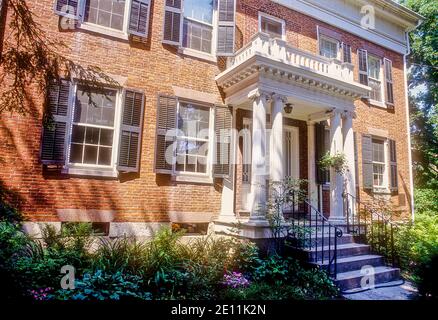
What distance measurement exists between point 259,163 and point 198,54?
3.80 metres

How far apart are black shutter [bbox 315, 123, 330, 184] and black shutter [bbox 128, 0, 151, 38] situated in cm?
626

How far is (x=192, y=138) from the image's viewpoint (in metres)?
8.50

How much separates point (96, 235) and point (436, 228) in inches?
377

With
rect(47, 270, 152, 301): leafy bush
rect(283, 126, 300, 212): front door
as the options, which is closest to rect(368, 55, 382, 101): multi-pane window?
rect(283, 126, 300, 212): front door

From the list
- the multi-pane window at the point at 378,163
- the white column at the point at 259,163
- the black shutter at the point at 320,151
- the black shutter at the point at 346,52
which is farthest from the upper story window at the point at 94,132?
the multi-pane window at the point at 378,163

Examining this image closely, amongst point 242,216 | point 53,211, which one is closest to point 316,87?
point 242,216

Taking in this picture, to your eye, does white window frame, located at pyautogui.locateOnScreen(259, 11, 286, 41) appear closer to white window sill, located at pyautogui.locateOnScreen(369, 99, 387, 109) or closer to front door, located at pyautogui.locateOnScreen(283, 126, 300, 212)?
front door, located at pyautogui.locateOnScreen(283, 126, 300, 212)

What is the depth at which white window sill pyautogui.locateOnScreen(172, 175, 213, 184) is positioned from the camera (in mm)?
8195

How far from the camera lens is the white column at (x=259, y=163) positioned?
7371 millimetres

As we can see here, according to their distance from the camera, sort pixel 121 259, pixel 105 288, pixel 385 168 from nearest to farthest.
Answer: pixel 105 288, pixel 121 259, pixel 385 168

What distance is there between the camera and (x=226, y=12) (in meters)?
9.22

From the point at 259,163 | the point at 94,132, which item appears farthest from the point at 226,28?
the point at 94,132

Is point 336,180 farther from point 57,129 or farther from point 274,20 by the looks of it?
point 57,129

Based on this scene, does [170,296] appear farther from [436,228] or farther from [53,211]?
[436,228]
